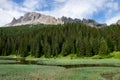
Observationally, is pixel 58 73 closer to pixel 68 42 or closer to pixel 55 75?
pixel 55 75

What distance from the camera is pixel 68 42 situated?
154250mm

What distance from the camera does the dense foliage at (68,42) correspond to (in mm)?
137875

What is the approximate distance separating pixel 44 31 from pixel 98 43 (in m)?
63.7

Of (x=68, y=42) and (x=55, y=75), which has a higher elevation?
(x=68, y=42)

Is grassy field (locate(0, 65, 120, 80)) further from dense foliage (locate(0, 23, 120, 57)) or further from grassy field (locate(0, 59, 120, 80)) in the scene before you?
dense foliage (locate(0, 23, 120, 57))

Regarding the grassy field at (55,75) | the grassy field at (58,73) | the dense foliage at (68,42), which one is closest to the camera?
the grassy field at (55,75)

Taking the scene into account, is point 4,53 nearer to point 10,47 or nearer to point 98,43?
point 10,47

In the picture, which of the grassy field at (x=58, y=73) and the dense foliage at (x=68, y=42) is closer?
the grassy field at (x=58, y=73)

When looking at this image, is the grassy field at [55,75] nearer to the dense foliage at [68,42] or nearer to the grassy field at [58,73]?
the grassy field at [58,73]

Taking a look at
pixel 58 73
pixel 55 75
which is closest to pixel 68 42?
pixel 58 73

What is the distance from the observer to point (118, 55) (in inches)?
4599

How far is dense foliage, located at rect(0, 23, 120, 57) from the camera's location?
138 metres

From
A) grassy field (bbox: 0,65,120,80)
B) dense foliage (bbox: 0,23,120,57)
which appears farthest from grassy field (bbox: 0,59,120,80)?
dense foliage (bbox: 0,23,120,57)

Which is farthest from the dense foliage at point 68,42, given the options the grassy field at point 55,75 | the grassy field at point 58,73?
the grassy field at point 55,75
